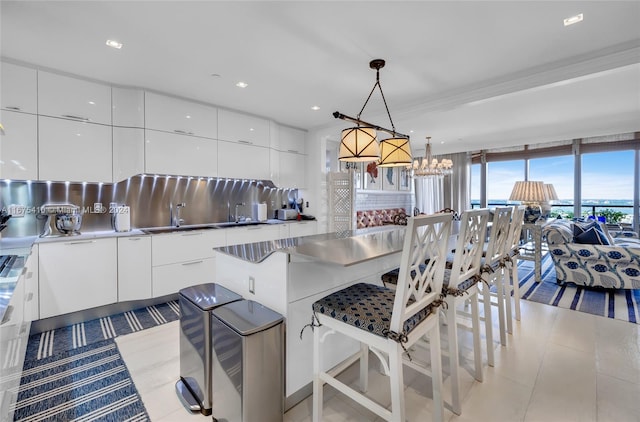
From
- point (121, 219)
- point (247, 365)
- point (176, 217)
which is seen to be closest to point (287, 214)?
point (176, 217)

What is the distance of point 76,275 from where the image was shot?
2.71 meters

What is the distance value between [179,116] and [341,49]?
2.17 meters

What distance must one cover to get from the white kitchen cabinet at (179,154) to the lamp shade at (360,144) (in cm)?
213

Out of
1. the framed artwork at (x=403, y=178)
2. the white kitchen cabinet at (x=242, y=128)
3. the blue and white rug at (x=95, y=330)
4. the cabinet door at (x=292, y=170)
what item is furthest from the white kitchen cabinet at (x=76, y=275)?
the framed artwork at (x=403, y=178)

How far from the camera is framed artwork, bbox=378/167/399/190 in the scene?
6.52 meters

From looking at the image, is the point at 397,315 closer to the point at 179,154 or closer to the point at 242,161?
the point at 179,154

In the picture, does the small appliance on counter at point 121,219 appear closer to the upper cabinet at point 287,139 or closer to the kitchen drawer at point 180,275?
the kitchen drawer at point 180,275

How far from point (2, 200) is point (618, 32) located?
5.42 m

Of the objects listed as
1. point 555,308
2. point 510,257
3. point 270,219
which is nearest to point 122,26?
point 270,219

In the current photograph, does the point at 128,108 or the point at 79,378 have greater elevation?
the point at 128,108

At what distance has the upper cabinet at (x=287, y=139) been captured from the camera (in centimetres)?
451

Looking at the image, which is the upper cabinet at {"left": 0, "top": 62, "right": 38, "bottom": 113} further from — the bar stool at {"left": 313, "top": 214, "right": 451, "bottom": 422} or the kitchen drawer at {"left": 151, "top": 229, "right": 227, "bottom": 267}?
the bar stool at {"left": 313, "top": 214, "right": 451, "bottom": 422}

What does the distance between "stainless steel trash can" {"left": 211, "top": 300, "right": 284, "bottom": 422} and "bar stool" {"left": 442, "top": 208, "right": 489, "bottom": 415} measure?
0.98 metres

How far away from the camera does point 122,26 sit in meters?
2.05
